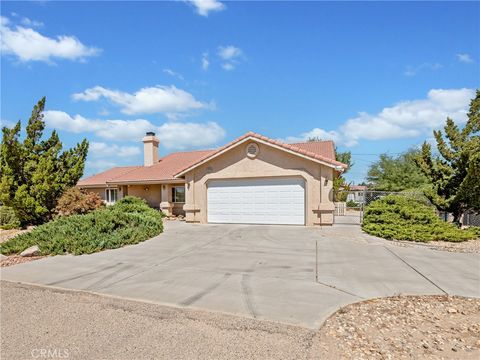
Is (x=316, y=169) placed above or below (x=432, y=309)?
above

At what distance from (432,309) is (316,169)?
30.6 feet

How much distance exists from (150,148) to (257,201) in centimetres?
1287

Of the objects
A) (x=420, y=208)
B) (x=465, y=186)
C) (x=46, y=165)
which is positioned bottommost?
(x=420, y=208)

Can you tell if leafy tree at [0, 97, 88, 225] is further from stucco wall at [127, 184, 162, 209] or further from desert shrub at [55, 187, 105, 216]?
stucco wall at [127, 184, 162, 209]

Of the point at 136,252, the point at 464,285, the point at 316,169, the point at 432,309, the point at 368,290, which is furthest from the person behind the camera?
the point at 316,169

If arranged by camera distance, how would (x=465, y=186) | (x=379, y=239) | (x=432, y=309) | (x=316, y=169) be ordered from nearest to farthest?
1. (x=432, y=309)
2. (x=379, y=239)
3. (x=465, y=186)
4. (x=316, y=169)

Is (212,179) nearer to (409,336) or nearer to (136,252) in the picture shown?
(136,252)

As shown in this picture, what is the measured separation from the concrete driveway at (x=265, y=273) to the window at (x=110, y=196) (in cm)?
1451

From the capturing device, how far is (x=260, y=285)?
20.0ft

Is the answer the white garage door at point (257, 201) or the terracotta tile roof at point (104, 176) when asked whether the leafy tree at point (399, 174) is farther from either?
the terracotta tile roof at point (104, 176)

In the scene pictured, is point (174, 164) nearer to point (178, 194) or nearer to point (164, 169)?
point (164, 169)

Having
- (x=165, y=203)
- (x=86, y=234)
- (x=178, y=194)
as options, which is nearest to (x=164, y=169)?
(x=178, y=194)

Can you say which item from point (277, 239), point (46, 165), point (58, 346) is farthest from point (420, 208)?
point (46, 165)

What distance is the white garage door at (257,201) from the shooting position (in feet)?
46.9
